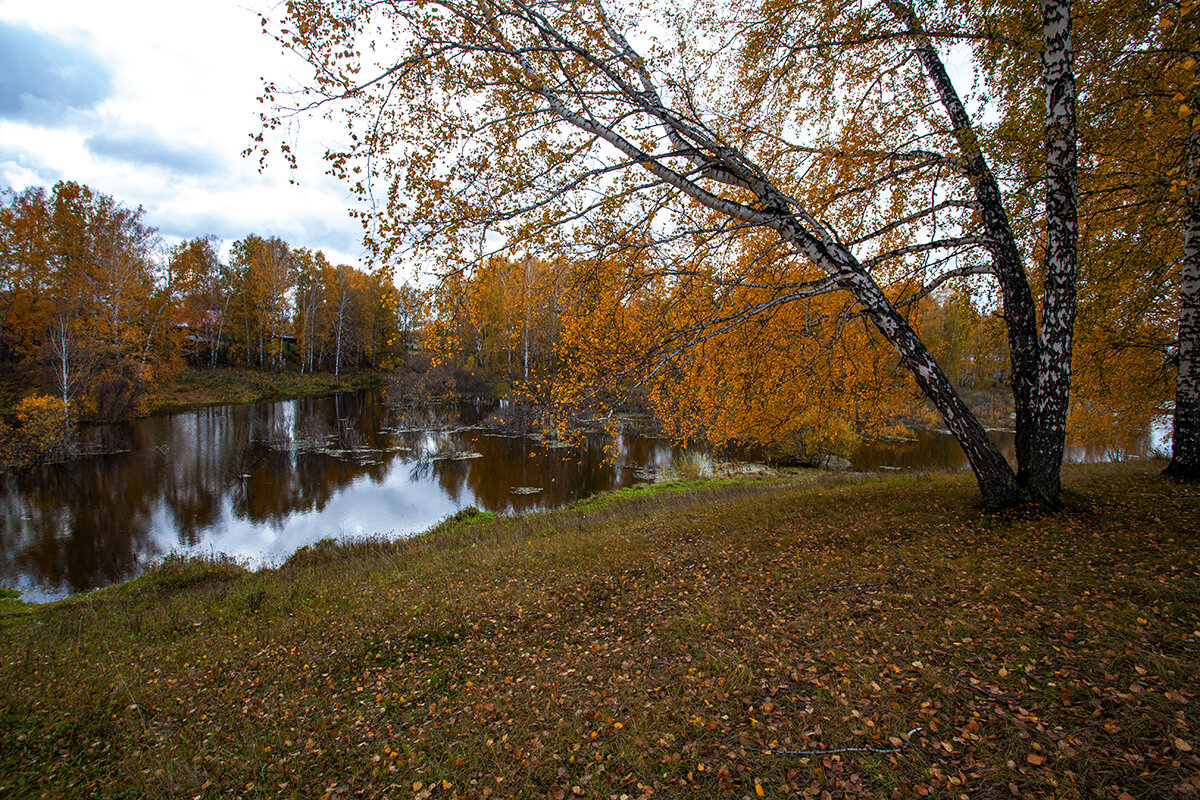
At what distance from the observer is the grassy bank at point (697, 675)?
108 inches

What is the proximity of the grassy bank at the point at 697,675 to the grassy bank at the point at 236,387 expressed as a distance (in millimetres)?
33016

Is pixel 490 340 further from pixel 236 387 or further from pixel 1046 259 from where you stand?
pixel 1046 259

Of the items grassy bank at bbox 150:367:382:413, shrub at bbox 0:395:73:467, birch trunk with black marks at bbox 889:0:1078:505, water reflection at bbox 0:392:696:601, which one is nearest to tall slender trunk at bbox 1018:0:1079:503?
birch trunk with black marks at bbox 889:0:1078:505

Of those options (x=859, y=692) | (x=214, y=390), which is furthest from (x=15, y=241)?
(x=859, y=692)

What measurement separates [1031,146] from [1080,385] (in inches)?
295

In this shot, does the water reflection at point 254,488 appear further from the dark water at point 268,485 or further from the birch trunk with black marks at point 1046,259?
the birch trunk with black marks at point 1046,259

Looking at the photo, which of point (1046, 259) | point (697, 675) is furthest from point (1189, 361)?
point (697, 675)

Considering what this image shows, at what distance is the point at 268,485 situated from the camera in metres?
17.2

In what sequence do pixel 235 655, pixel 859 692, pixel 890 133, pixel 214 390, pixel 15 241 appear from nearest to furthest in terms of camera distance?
pixel 859 692 → pixel 235 655 → pixel 890 133 → pixel 15 241 → pixel 214 390

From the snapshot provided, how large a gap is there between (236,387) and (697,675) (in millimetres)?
45092

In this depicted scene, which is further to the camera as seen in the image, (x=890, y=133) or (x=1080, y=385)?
(x=1080, y=385)

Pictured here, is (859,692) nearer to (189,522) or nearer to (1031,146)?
(1031,146)

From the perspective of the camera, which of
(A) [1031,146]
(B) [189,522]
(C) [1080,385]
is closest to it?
(A) [1031,146]

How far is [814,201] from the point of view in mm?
7070
